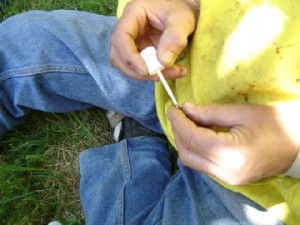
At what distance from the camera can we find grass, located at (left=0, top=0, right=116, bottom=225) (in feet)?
4.04

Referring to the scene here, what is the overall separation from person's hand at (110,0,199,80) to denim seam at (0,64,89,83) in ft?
0.88

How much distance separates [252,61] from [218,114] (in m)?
→ 0.12

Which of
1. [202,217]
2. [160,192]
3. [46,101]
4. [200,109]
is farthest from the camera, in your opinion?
[46,101]

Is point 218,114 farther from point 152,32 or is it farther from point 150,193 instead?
point 150,193

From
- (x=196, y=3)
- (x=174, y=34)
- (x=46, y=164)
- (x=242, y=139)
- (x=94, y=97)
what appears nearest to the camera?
(x=242, y=139)

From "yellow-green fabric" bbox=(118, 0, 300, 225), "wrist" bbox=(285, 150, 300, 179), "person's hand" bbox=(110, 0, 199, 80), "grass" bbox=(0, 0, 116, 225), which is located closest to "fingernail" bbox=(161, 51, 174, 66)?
"person's hand" bbox=(110, 0, 199, 80)

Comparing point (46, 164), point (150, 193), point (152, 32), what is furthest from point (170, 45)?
point (46, 164)

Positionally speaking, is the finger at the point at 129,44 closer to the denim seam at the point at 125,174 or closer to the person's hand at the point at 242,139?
the person's hand at the point at 242,139

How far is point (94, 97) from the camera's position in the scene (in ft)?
3.87

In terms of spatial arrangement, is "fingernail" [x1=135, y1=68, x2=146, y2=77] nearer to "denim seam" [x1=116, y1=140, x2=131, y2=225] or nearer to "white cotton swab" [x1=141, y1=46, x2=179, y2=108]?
"white cotton swab" [x1=141, y1=46, x2=179, y2=108]

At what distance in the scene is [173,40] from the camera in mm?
772

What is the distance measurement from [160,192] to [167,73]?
39 centimetres

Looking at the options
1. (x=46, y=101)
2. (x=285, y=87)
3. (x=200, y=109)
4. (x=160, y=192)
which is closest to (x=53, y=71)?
(x=46, y=101)

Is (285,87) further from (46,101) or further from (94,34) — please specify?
(46,101)
